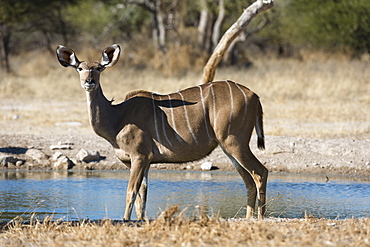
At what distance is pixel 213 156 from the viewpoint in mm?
8945

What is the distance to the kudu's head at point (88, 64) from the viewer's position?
18.2ft

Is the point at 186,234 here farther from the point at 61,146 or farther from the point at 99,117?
the point at 61,146

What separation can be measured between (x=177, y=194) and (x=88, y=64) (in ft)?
6.72

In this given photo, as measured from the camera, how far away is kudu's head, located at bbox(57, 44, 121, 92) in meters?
5.55

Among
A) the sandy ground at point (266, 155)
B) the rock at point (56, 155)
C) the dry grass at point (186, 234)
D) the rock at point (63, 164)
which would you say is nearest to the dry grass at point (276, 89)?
the sandy ground at point (266, 155)

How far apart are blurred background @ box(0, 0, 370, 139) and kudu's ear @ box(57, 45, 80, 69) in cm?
595

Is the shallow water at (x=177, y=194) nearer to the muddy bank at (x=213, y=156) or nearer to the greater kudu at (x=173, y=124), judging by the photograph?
the muddy bank at (x=213, y=156)

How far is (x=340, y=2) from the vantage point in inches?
914

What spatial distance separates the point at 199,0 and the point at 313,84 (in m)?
5.37

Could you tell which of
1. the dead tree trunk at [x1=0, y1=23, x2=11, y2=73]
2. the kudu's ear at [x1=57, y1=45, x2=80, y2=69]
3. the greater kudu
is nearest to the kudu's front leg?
the greater kudu

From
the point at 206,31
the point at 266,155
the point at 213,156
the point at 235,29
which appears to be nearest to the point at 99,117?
the point at 213,156

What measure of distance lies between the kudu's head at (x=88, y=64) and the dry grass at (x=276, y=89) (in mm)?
5675

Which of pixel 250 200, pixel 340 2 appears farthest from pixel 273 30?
pixel 250 200

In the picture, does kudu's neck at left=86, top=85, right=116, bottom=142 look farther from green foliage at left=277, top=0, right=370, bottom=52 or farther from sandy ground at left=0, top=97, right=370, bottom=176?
green foliage at left=277, top=0, right=370, bottom=52
